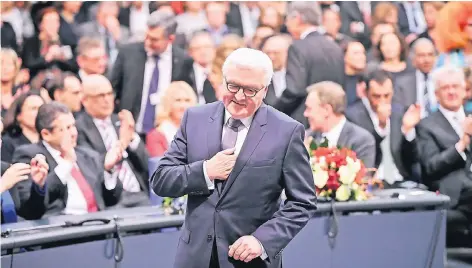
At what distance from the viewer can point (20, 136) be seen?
215 inches

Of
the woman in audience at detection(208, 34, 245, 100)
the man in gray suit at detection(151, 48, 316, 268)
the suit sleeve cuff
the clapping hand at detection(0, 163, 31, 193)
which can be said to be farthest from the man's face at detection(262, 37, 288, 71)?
the suit sleeve cuff

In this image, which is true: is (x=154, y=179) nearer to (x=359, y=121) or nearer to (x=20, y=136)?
(x=20, y=136)

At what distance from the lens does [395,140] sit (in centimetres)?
661

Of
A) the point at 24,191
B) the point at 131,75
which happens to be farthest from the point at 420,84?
the point at 24,191

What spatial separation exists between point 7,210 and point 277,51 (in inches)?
127

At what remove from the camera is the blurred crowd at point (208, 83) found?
17.6 feet

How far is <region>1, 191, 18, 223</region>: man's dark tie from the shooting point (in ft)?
14.3

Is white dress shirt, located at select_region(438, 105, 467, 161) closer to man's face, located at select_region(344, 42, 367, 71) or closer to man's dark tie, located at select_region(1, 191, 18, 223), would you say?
man's face, located at select_region(344, 42, 367, 71)

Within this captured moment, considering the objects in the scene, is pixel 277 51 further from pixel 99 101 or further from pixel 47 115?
pixel 47 115

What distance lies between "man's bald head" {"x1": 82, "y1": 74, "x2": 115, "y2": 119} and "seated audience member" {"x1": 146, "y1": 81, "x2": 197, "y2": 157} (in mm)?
372

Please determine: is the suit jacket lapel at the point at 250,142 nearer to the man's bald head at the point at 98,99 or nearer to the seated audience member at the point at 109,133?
the seated audience member at the point at 109,133

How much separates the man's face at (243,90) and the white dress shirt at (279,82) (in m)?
4.31

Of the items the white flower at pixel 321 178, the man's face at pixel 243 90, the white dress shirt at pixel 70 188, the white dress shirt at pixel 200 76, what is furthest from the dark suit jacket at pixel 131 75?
the man's face at pixel 243 90

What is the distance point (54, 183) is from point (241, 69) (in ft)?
8.11
